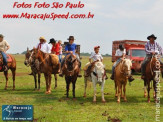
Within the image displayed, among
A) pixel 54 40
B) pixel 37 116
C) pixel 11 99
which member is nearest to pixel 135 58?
pixel 54 40

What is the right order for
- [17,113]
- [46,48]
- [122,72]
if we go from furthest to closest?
[46,48]
[122,72]
[17,113]

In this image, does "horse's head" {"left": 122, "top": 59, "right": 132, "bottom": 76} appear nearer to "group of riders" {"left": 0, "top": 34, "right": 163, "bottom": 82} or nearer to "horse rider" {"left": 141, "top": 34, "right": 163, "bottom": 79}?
"group of riders" {"left": 0, "top": 34, "right": 163, "bottom": 82}

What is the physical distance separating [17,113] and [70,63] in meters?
4.51

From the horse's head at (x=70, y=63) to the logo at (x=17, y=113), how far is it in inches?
155

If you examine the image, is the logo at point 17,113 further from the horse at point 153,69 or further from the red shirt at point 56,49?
the red shirt at point 56,49

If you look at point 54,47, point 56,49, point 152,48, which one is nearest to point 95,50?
point 152,48

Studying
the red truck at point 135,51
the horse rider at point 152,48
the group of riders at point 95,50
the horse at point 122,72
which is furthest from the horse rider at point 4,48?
the red truck at point 135,51

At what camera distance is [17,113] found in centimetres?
779

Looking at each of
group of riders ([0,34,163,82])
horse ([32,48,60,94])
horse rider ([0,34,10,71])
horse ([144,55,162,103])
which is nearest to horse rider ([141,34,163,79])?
group of riders ([0,34,163,82])

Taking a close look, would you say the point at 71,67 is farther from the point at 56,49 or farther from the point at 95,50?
the point at 56,49

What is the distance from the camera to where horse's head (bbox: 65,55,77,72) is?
1166cm

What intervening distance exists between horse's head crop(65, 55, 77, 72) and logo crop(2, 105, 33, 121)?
12.9 feet

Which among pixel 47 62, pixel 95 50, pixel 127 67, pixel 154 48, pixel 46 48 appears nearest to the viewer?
pixel 127 67

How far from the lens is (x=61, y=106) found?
9.83 meters
